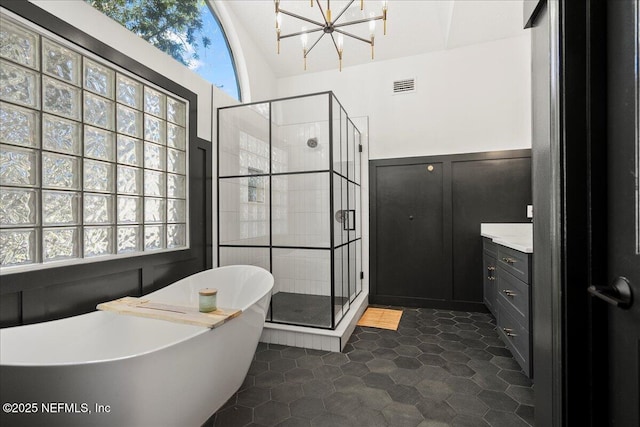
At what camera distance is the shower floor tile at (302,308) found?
268 centimetres

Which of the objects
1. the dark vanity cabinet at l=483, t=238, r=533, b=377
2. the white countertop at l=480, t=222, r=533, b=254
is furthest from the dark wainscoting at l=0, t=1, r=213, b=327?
the white countertop at l=480, t=222, r=533, b=254

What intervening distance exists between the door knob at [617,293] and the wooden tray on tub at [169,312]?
54.1 inches

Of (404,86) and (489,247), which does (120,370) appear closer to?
(489,247)

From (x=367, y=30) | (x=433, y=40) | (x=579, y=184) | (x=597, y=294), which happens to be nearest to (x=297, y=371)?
(x=597, y=294)

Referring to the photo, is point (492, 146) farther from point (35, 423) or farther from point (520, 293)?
point (35, 423)

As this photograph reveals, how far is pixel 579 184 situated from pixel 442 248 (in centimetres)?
276

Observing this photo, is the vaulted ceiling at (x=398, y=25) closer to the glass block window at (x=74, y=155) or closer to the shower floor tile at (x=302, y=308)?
the glass block window at (x=74, y=155)

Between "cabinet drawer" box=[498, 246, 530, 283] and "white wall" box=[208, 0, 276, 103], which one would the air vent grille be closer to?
"white wall" box=[208, 0, 276, 103]

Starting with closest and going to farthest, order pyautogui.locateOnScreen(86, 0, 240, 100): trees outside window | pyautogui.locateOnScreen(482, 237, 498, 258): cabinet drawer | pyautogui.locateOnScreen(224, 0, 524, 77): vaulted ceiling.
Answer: pyautogui.locateOnScreen(86, 0, 240, 100): trees outside window
pyautogui.locateOnScreen(482, 237, 498, 258): cabinet drawer
pyautogui.locateOnScreen(224, 0, 524, 77): vaulted ceiling

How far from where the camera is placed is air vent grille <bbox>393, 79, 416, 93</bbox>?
12.0 feet

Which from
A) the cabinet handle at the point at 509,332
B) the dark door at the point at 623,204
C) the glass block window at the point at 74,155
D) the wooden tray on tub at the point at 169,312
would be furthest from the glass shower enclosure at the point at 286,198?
the dark door at the point at 623,204

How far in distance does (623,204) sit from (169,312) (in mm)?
1927

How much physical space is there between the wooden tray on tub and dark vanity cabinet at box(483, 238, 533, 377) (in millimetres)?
1799

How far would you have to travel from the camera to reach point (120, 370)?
0.98m
